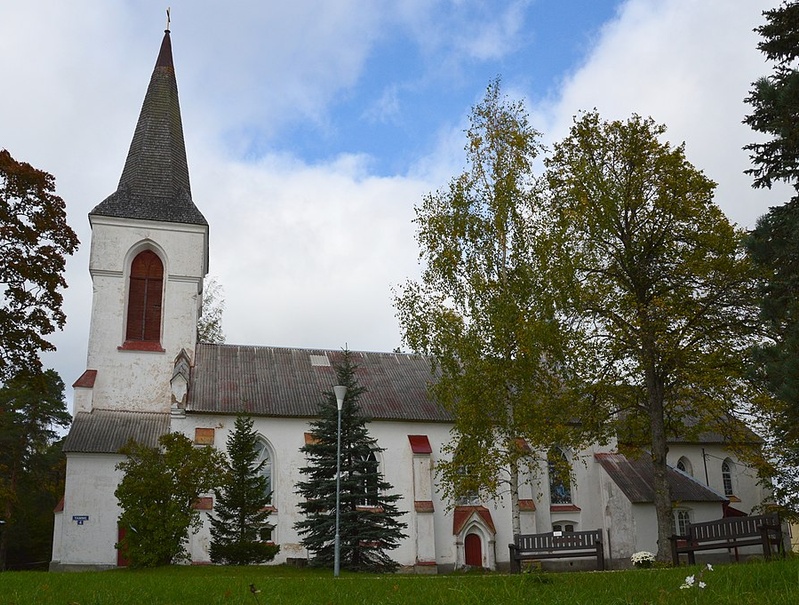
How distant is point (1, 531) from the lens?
3856 centimetres

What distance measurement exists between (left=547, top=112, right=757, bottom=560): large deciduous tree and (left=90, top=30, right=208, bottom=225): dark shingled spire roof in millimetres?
19006

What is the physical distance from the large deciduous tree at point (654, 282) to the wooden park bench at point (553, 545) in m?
2.40

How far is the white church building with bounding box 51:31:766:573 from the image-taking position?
2941cm

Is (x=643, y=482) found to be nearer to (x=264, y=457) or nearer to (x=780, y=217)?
(x=264, y=457)

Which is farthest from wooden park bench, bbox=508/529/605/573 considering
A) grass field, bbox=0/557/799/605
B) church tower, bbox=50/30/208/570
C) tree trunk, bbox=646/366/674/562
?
church tower, bbox=50/30/208/570

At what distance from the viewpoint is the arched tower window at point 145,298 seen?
1309 inches

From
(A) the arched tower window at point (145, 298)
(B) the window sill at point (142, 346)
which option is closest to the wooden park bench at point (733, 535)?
(B) the window sill at point (142, 346)

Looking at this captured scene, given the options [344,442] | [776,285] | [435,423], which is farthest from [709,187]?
[435,423]

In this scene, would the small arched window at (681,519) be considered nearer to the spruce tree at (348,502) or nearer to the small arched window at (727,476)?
the small arched window at (727,476)

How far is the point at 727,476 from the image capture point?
124ft

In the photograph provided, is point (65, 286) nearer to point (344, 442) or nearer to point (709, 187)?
point (344, 442)

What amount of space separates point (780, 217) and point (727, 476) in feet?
83.1

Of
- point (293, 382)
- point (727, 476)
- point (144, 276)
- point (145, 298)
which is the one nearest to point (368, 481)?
point (293, 382)

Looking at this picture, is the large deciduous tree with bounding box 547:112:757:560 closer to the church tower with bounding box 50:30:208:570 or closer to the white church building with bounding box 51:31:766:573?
the white church building with bounding box 51:31:766:573
